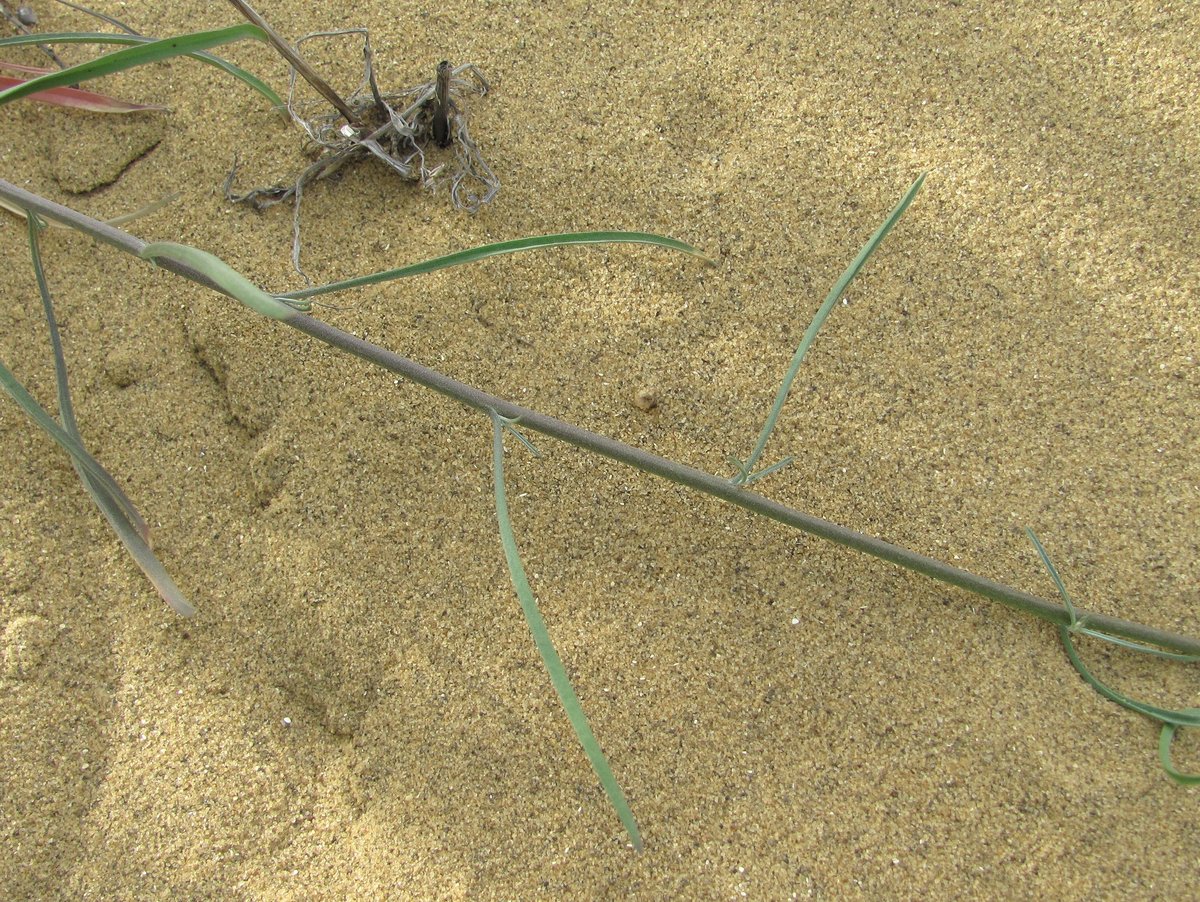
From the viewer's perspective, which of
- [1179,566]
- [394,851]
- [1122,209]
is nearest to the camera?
[394,851]

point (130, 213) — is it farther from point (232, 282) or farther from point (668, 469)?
point (668, 469)

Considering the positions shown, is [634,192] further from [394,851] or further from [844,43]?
[394,851]

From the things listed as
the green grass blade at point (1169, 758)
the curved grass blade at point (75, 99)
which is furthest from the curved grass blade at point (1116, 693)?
the curved grass blade at point (75, 99)

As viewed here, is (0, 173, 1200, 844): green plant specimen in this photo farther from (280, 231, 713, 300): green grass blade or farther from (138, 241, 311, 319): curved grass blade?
(138, 241, 311, 319): curved grass blade

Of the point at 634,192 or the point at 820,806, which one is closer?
the point at 820,806

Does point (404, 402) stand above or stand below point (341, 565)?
above

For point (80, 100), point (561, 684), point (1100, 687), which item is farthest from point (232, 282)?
point (1100, 687)

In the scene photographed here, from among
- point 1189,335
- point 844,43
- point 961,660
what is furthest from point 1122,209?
point 961,660

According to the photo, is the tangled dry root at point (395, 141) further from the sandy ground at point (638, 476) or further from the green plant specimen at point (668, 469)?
the green plant specimen at point (668, 469)
